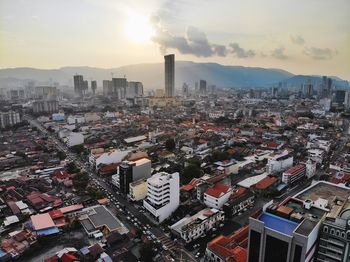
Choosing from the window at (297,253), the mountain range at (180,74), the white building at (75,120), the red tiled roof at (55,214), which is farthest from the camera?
the mountain range at (180,74)

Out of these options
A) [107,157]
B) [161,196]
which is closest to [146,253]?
[161,196]

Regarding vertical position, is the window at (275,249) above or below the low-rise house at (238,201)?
above

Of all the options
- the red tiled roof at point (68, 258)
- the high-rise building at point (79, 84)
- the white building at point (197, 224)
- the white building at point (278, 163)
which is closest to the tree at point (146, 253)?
the white building at point (197, 224)

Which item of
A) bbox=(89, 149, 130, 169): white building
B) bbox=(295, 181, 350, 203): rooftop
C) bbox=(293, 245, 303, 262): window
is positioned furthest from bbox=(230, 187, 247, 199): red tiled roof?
bbox=(89, 149, 130, 169): white building

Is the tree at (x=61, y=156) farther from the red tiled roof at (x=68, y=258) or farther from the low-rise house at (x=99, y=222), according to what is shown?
the red tiled roof at (x=68, y=258)

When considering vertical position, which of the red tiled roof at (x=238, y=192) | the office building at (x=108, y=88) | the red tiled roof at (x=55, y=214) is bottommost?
the red tiled roof at (x=55, y=214)

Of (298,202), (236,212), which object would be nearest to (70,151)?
(236,212)

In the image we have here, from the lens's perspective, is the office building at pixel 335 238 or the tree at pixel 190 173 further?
the tree at pixel 190 173
